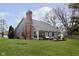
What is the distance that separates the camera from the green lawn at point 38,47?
296 centimetres

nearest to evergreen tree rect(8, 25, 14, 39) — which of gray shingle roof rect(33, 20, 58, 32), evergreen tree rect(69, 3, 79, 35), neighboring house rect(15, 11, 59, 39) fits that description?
neighboring house rect(15, 11, 59, 39)

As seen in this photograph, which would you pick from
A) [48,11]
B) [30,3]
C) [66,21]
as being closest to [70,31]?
[66,21]

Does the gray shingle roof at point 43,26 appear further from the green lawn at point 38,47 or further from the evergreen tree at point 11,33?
the evergreen tree at point 11,33

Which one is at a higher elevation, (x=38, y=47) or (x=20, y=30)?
(x=20, y=30)

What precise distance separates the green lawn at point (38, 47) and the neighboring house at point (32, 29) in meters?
0.07

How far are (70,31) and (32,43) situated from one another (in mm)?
445

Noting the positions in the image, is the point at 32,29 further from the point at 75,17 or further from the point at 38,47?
the point at 75,17

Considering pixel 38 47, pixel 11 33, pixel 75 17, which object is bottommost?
pixel 38 47

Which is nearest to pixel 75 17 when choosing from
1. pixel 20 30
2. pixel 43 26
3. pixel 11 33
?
pixel 43 26

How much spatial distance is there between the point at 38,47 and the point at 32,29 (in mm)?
216

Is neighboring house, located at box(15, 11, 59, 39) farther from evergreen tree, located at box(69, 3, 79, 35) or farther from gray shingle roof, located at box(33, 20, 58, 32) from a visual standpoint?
evergreen tree, located at box(69, 3, 79, 35)

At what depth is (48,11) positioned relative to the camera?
300 centimetres

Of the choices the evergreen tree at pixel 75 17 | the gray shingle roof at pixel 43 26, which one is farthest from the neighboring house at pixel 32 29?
the evergreen tree at pixel 75 17

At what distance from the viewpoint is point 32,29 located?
3033 mm
